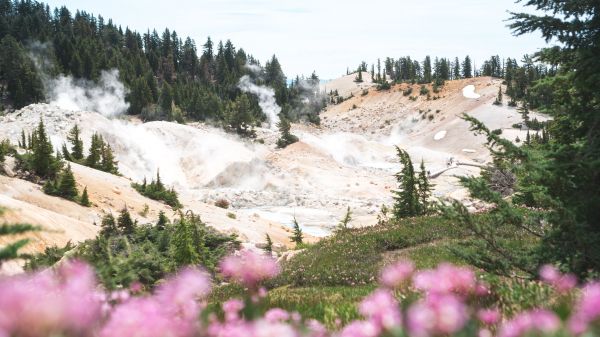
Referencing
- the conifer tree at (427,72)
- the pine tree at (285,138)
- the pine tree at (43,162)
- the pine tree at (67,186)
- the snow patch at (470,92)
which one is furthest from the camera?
the conifer tree at (427,72)

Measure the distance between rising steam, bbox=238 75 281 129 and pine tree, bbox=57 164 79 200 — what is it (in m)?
95.3

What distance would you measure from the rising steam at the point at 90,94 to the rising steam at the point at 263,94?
35.6m

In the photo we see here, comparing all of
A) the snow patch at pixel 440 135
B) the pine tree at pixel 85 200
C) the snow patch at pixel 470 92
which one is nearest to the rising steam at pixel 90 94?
the snow patch at pixel 440 135

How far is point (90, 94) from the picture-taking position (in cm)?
10438

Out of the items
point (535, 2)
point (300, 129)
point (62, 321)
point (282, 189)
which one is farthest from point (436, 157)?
point (62, 321)

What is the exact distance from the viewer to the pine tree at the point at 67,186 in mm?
32406

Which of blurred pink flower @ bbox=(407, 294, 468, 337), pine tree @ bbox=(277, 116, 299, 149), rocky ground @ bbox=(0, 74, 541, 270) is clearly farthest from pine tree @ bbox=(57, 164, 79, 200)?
pine tree @ bbox=(277, 116, 299, 149)

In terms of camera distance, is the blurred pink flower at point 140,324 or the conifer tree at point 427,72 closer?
the blurred pink flower at point 140,324

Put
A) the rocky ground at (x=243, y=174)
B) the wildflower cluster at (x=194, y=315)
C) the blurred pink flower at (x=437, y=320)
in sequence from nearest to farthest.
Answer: the wildflower cluster at (x=194, y=315) → the blurred pink flower at (x=437, y=320) → the rocky ground at (x=243, y=174)

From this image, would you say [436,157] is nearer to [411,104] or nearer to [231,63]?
[411,104]

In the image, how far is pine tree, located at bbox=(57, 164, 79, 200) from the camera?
32406 mm

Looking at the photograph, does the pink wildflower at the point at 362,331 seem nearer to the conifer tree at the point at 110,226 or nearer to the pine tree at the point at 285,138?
the conifer tree at the point at 110,226

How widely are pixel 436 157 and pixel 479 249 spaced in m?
85.5

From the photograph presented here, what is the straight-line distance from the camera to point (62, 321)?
1.63 m
